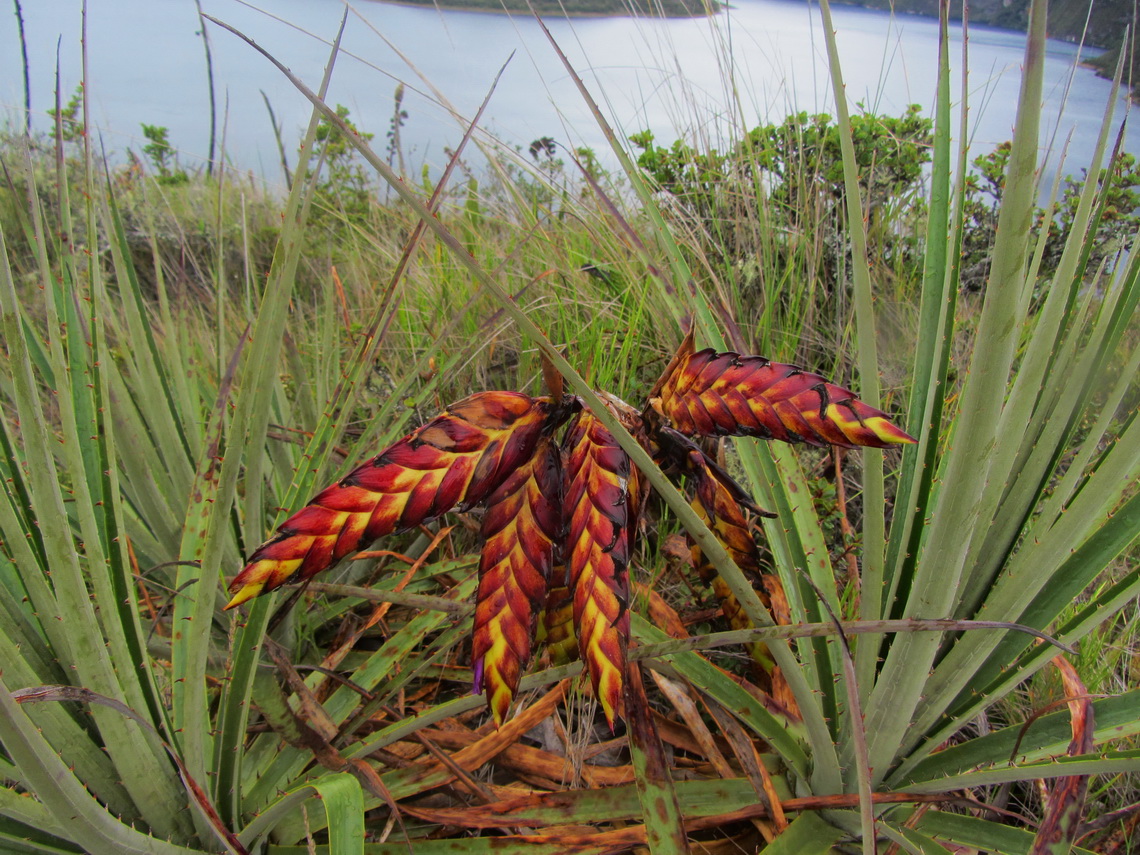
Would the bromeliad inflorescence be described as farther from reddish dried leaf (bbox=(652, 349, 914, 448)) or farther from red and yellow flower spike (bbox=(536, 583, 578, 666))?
red and yellow flower spike (bbox=(536, 583, 578, 666))

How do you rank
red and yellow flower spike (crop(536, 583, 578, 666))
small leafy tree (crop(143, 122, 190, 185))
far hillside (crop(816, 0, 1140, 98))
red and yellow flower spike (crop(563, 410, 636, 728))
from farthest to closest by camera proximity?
small leafy tree (crop(143, 122, 190, 185))
far hillside (crop(816, 0, 1140, 98))
red and yellow flower spike (crop(536, 583, 578, 666))
red and yellow flower spike (crop(563, 410, 636, 728))

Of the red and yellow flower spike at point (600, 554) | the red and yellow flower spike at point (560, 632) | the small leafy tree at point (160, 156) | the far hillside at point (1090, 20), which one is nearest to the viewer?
the red and yellow flower spike at point (600, 554)

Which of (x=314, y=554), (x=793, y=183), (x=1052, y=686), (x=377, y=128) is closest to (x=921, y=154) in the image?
(x=793, y=183)

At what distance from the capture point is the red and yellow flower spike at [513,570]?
33 cm

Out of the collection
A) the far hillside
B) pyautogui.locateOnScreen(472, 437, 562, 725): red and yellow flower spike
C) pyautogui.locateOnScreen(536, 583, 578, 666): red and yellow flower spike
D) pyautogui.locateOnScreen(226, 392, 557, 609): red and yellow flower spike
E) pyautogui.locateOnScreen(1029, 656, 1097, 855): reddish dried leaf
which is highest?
the far hillside

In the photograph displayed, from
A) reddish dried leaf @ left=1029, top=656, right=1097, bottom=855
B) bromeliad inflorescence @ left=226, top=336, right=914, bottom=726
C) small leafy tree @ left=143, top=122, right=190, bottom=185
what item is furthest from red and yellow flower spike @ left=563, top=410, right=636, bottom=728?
small leafy tree @ left=143, top=122, right=190, bottom=185

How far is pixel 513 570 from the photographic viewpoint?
0.35m

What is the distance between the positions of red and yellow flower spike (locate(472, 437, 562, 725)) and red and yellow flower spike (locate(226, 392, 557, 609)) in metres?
0.01

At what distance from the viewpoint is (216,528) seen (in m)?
0.43

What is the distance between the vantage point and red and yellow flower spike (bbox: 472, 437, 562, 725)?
13.1 inches

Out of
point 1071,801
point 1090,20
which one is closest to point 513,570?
point 1071,801

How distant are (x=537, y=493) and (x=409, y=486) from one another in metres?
0.07

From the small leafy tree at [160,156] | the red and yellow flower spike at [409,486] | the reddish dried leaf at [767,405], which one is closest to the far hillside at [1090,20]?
the reddish dried leaf at [767,405]

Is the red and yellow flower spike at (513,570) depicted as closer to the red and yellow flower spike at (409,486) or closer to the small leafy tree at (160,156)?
the red and yellow flower spike at (409,486)
